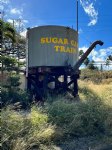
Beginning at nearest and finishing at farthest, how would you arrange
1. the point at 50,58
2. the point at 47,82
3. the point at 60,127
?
1. the point at 60,127
2. the point at 50,58
3. the point at 47,82

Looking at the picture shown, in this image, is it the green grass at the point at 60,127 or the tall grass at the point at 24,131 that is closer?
the tall grass at the point at 24,131

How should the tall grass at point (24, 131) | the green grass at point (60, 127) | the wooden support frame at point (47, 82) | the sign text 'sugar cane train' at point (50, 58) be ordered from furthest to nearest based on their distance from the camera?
the wooden support frame at point (47, 82) < the sign text 'sugar cane train' at point (50, 58) < the green grass at point (60, 127) < the tall grass at point (24, 131)

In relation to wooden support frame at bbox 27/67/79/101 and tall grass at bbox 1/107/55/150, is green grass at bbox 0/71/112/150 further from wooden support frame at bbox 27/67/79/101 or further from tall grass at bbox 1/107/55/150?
wooden support frame at bbox 27/67/79/101

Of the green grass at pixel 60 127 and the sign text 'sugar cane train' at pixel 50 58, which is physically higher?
the sign text 'sugar cane train' at pixel 50 58

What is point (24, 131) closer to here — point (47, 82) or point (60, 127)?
point (60, 127)

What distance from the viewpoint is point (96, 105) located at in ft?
38.7

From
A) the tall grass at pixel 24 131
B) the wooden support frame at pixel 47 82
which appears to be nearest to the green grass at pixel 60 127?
the tall grass at pixel 24 131

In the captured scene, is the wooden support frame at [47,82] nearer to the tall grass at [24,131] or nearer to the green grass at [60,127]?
the green grass at [60,127]

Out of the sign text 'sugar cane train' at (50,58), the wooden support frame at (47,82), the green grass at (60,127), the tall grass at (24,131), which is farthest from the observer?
the wooden support frame at (47,82)

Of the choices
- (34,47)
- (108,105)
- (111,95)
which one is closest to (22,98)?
(34,47)

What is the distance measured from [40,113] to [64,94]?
792 cm

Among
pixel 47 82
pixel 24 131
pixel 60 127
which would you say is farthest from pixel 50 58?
pixel 24 131

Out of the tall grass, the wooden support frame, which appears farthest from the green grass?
the wooden support frame

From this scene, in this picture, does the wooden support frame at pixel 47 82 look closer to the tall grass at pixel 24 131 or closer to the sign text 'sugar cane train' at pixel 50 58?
the sign text 'sugar cane train' at pixel 50 58
